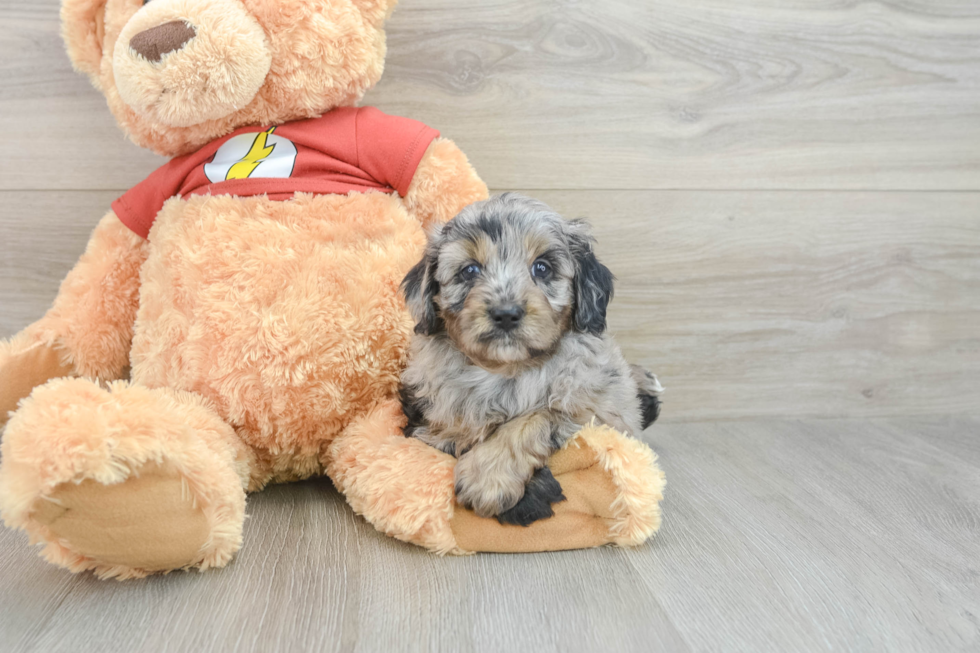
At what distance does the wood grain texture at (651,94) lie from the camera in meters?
1.99

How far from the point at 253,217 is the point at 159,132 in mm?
344

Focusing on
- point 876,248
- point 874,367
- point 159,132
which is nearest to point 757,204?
point 876,248

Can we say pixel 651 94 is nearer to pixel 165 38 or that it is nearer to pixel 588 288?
pixel 588 288

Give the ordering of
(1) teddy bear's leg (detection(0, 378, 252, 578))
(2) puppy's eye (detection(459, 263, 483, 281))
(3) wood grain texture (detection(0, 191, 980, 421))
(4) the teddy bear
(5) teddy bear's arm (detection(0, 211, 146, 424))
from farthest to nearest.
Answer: (3) wood grain texture (detection(0, 191, 980, 421))
(5) teddy bear's arm (detection(0, 211, 146, 424))
(2) puppy's eye (detection(459, 263, 483, 281))
(4) the teddy bear
(1) teddy bear's leg (detection(0, 378, 252, 578))

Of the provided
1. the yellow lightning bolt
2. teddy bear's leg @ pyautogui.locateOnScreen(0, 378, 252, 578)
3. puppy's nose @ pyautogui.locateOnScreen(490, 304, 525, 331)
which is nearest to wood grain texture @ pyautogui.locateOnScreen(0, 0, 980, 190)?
the yellow lightning bolt

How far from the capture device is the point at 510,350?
1335 mm

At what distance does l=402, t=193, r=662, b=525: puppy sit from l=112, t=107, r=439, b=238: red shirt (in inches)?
11.1

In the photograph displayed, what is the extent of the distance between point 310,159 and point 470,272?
1.73ft

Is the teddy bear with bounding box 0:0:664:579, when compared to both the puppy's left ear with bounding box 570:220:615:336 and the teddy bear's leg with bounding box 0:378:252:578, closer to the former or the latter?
the teddy bear's leg with bounding box 0:378:252:578

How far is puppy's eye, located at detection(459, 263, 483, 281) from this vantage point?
4.75ft

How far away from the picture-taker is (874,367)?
236 centimetres

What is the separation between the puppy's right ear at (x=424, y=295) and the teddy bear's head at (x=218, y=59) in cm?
51

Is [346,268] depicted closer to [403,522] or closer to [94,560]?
[403,522]

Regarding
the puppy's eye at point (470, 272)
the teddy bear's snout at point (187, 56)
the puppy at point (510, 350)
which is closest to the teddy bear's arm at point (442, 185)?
the puppy at point (510, 350)
